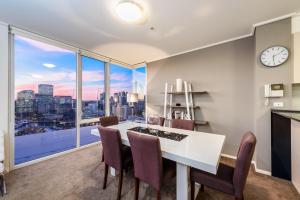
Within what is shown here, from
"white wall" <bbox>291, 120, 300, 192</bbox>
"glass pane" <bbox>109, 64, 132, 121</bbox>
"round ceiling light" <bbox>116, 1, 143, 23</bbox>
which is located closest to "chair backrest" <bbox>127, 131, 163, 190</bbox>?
"round ceiling light" <bbox>116, 1, 143, 23</bbox>

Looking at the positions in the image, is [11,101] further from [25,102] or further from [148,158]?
[148,158]

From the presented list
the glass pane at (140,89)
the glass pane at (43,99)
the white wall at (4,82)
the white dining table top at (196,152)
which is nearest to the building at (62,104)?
the glass pane at (43,99)

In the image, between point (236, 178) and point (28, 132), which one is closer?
point (236, 178)

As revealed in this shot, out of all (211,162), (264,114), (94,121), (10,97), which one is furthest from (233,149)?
(10,97)

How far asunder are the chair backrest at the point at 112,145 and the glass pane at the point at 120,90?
2631 millimetres

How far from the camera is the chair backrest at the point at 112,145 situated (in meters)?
1.69

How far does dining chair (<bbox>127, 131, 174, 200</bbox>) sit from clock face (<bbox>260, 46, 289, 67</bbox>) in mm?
2416

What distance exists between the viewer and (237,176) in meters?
1.27

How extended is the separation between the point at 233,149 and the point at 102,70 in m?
4.10

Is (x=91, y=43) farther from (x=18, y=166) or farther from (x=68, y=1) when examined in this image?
(x=18, y=166)

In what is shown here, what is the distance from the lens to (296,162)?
6.18 ft

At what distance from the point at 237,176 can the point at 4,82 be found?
148 inches

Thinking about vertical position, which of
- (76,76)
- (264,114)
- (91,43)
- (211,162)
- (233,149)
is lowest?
(233,149)

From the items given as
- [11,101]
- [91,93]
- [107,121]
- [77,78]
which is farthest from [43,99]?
[107,121]
